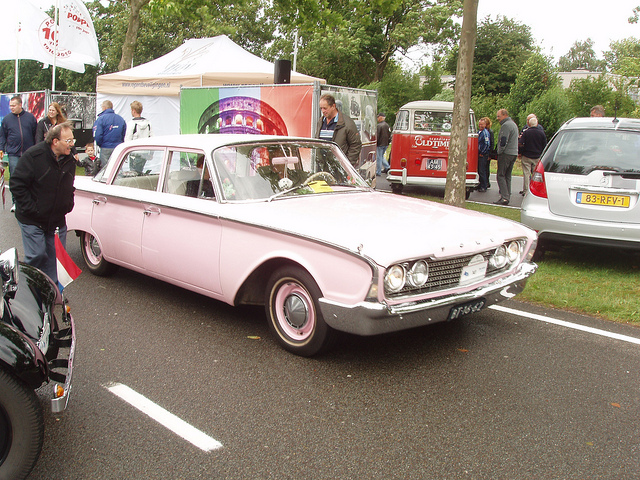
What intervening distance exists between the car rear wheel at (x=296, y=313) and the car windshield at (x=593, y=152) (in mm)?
4010

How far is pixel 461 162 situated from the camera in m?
8.30

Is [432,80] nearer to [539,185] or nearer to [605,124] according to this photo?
[605,124]

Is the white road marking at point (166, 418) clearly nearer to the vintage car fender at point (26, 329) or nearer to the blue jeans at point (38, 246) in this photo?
the vintage car fender at point (26, 329)

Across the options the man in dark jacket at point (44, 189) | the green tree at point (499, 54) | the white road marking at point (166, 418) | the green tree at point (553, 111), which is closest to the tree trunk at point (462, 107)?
the man in dark jacket at point (44, 189)

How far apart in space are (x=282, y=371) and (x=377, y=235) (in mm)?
1139

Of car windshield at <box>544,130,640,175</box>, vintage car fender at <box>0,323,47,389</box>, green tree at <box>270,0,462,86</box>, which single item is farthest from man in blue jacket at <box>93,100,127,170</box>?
green tree at <box>270,0,462,86</box>

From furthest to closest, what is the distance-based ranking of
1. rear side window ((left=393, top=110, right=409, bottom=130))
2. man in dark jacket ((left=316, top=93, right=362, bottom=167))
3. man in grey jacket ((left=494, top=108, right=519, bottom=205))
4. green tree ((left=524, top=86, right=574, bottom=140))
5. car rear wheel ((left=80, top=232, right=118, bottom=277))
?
green tree ((left=524, top=86, right=574, bottom=140)) < rear side window ((left=393, top=110, right=409, bottom=130)) < man in grey jacket ((left=494, top=108, right=519, bottom=205)) < man in dark jacket ((left=316, top=93, right=362, bottom=167)) < car rear wheel ((left=80, top=232, right=118, bottom=277))

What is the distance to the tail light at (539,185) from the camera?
6801 millimetres

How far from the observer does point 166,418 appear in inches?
133

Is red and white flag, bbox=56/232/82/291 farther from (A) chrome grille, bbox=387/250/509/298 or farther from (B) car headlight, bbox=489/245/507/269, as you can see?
(B) car headlight, bbox=489/245/507/269

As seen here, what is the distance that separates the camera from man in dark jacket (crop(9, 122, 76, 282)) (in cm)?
474

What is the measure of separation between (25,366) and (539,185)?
5.86 metres

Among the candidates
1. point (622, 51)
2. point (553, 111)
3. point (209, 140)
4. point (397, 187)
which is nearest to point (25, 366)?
point (209, 140)

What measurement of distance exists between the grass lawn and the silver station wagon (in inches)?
15.6
